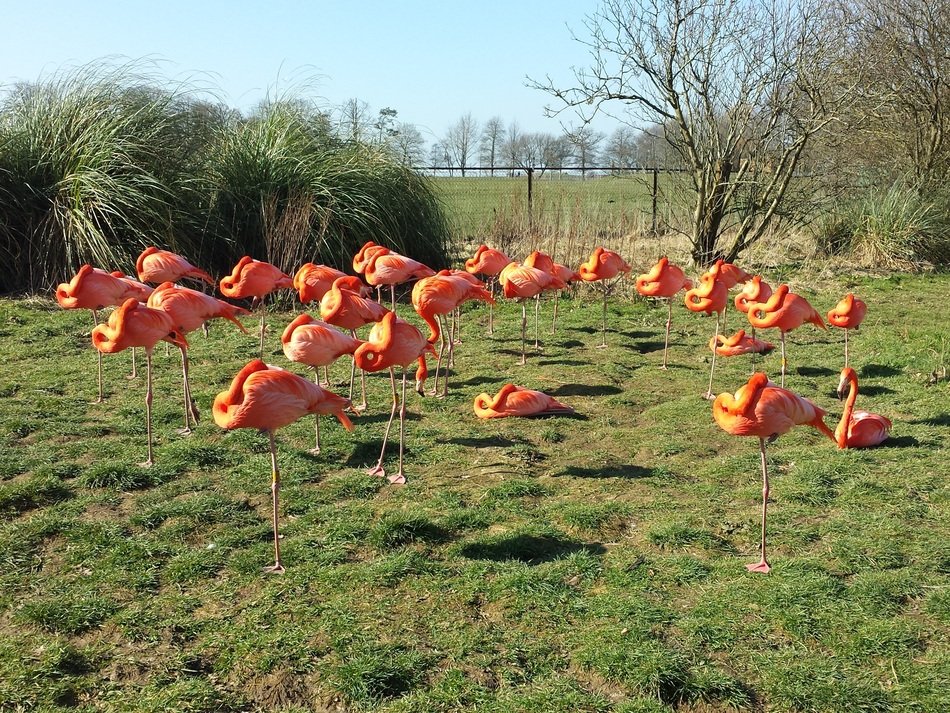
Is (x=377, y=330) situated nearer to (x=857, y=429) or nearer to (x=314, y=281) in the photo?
(x=314, y=281)

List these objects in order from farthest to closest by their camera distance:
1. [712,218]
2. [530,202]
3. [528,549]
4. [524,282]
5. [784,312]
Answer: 1. [530,202]
2. [712,218]
3. [524,282]
4. [784,312]
5. [528,549]

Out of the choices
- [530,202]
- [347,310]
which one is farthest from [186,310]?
[530,202]

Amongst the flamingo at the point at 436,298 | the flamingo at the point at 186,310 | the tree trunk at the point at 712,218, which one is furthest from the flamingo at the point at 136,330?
the tree trunk at the point at 712,218

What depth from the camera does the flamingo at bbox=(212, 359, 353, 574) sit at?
3.88 meters

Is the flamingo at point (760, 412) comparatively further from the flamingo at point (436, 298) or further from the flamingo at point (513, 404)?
the flamingo at point (436, 298)

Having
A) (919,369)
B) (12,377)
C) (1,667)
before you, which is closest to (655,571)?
(1,667)

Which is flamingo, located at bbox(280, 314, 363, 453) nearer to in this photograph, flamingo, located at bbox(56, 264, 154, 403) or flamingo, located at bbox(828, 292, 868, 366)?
flamingo, located at bbox(56, 264, 154, 403)

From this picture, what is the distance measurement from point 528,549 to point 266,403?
143 cm

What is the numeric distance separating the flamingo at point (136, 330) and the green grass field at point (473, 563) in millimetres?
566

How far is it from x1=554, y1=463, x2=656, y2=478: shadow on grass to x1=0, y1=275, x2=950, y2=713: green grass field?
20mm

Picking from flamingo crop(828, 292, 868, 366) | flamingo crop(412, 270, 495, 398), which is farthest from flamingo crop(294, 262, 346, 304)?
flamingo crop(828, 292, 868, 366)

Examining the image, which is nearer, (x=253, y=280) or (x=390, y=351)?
(x=390, y=351)

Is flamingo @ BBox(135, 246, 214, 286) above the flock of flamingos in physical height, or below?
above

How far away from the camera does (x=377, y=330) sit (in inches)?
200
